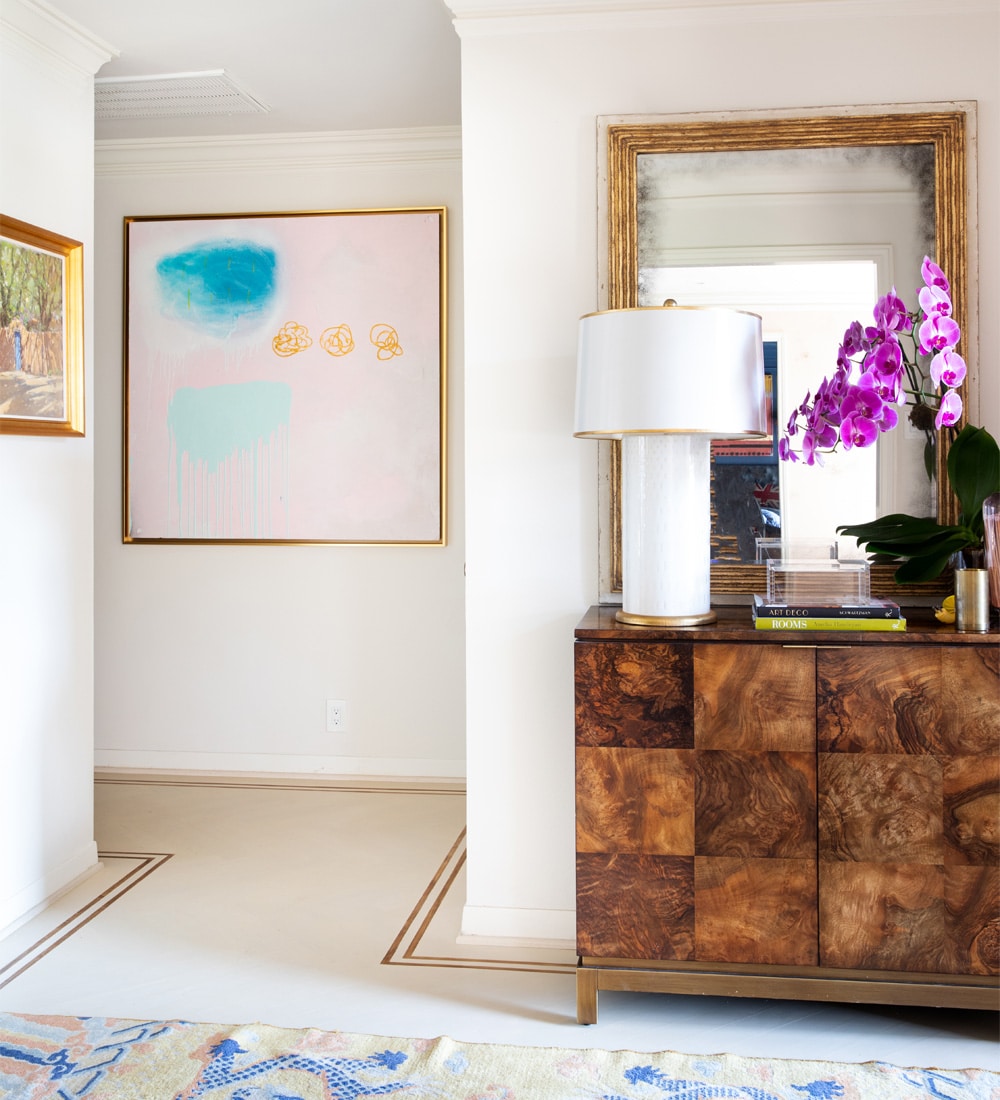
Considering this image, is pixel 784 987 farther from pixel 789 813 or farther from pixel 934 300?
pixel 934 300

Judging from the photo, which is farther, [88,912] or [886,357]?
[88,912]

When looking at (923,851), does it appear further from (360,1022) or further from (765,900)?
(360,1022)

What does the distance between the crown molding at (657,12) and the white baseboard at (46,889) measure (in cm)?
247

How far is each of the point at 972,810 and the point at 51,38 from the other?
9.80 feet

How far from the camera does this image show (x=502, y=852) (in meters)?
2.63

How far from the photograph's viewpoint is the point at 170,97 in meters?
3.47

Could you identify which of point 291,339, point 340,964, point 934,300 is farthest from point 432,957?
point 291,339

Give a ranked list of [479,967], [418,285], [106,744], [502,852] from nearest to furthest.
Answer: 1. [479,967]
2. [502,852]
3. [418,285]
4. [106,744]

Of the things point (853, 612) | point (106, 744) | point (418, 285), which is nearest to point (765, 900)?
point (853, 612)

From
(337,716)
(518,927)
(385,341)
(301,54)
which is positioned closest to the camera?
(518,927)

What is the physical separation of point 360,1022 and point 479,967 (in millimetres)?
364

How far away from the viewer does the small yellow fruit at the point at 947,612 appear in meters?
2.19

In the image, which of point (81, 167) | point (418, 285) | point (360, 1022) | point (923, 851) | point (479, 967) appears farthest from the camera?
point (418, 285)

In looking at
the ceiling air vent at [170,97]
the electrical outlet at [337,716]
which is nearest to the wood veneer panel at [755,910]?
the electrical outlet at [337,716]
